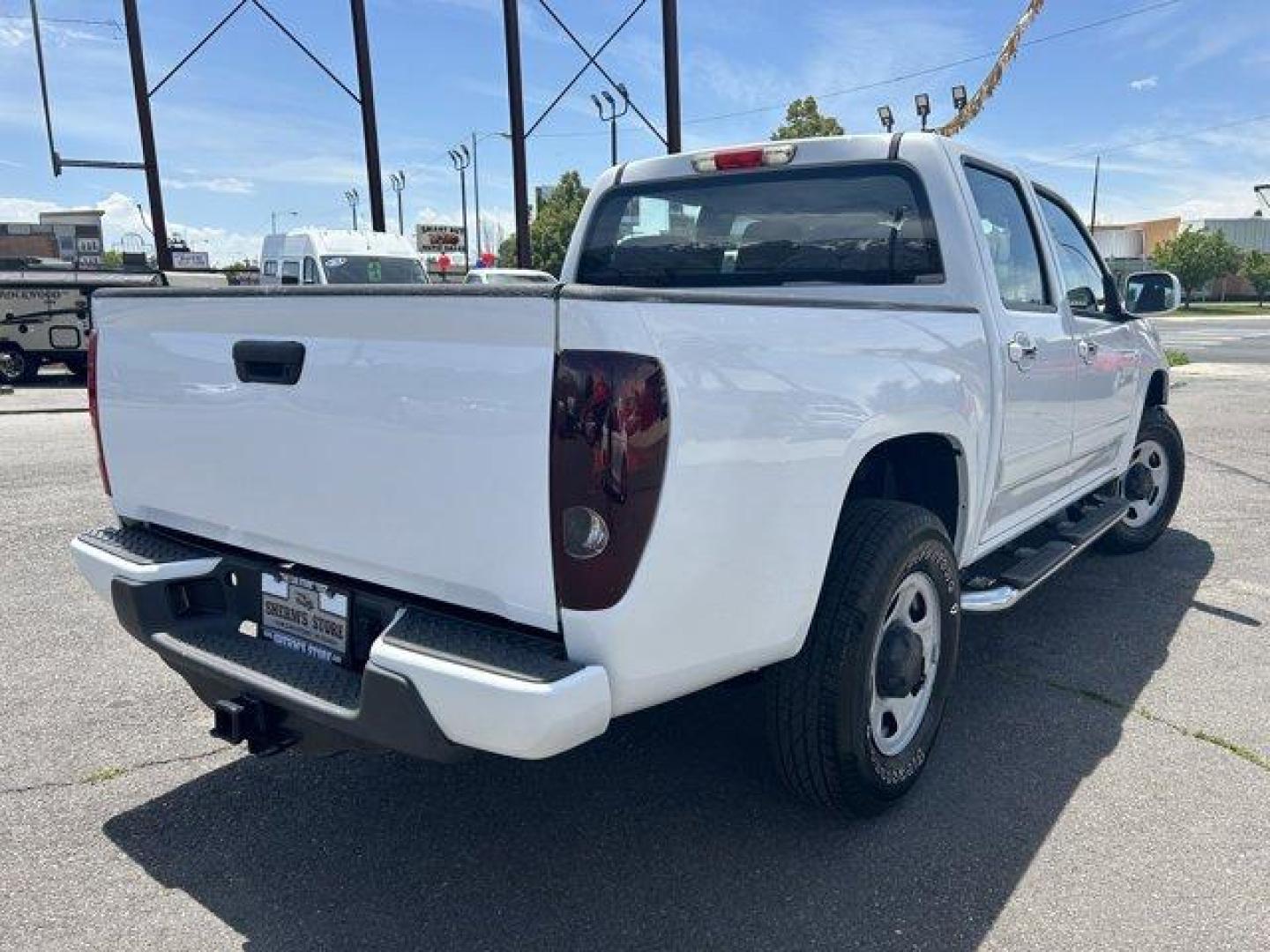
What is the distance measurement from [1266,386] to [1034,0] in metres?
8.07

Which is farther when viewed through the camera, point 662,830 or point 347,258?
point 347,258

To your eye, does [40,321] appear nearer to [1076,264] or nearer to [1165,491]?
[1076,264]

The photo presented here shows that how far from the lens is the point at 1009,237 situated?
3.89 m

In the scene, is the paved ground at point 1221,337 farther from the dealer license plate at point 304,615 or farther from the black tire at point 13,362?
the black tire at point 13,362

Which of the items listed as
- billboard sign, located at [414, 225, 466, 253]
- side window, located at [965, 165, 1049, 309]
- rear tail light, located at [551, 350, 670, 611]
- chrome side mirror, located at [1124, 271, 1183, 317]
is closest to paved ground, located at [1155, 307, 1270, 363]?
chrome side mirror, located at [1124, 271, 1183, 317]

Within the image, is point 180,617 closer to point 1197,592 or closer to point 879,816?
point 879,816

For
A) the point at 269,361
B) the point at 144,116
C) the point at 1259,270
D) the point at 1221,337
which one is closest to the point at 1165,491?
the point at 269,361

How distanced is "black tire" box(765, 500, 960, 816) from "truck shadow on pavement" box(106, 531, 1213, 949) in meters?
0.16

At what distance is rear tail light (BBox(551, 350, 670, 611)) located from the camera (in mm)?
1918

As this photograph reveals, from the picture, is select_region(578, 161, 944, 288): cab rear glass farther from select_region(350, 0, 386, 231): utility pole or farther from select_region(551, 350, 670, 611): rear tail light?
select_region(350, 0, 386, 231): utility pole

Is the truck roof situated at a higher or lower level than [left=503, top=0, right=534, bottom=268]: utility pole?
lower

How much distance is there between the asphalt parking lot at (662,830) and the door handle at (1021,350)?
1.27m

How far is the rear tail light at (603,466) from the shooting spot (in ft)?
6.29

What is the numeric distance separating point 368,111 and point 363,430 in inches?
818
